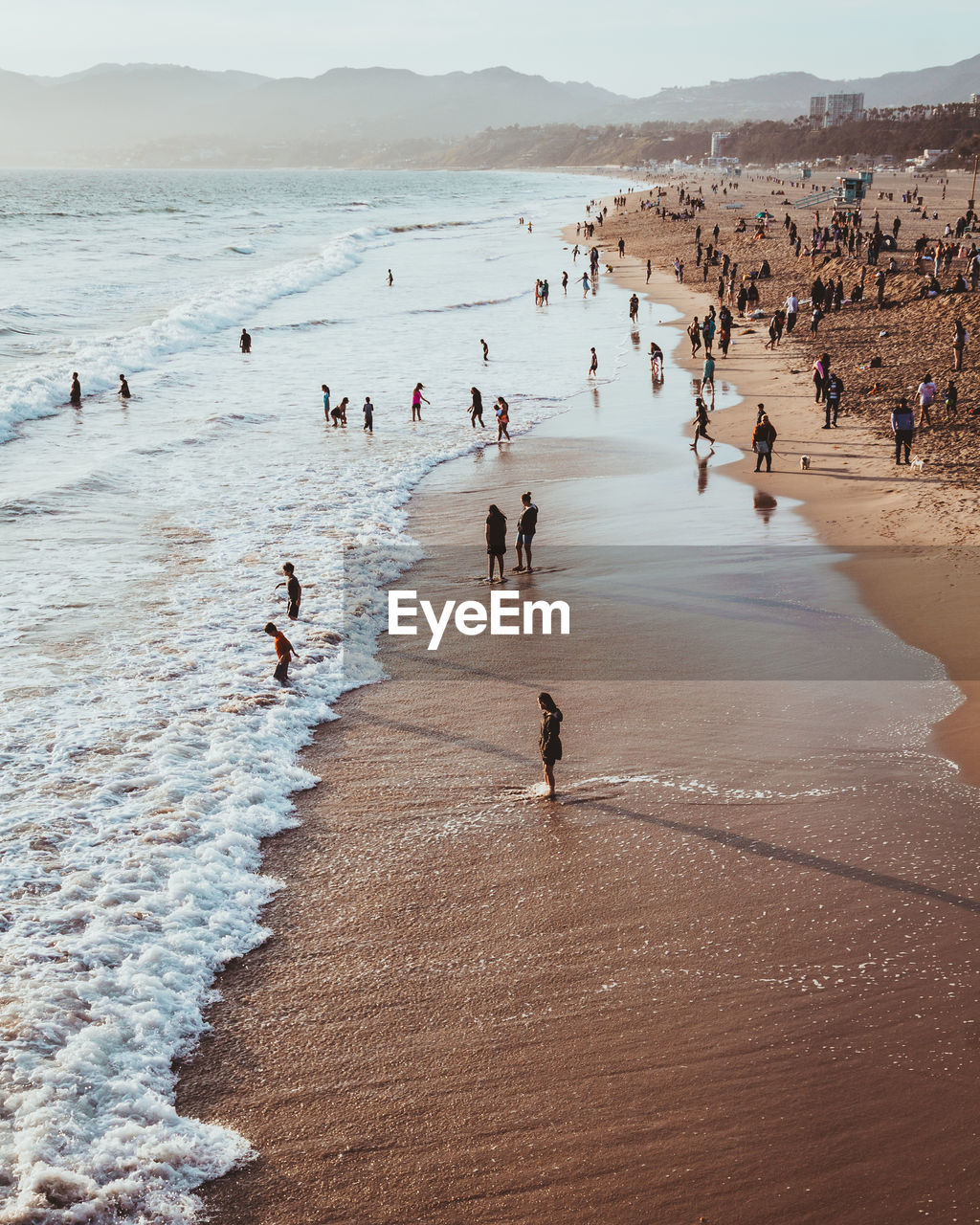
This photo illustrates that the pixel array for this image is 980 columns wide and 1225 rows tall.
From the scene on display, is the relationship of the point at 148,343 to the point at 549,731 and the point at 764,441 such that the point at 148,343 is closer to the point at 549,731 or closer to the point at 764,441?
the point at 764,441

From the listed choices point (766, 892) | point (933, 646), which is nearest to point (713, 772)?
point (766, 892)

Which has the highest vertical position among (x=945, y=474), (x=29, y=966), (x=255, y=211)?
(x=255, y=211)

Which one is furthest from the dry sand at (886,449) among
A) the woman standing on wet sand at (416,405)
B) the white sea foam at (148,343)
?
the white sea foam at (148,343)

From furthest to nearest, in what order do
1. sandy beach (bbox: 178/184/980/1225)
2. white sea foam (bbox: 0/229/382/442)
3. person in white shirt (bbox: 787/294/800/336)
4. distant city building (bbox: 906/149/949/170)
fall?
distant city building (bbox: 906/149/949/170)
person in white shirt (bbox: 787/294/800/336)
white sea foam (bbox: 0/229/382/442)
sandy beach (bbox: 178/184/980/1225)

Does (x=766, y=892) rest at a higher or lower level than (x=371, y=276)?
lower

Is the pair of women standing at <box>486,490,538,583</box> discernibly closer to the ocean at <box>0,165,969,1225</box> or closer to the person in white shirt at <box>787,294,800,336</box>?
the ocean at <box>0,165,969,1225</box>

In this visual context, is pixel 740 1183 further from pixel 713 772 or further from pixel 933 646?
pixel 933 646

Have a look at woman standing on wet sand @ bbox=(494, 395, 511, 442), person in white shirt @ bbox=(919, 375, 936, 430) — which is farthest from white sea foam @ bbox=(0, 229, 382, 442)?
person in white shirt @ bbox=(919, 375, 936, 430)
